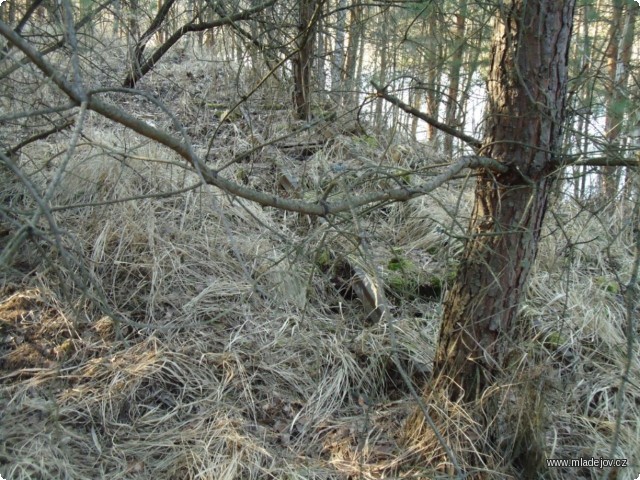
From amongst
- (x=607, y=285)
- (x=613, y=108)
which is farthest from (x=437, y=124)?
(x=607, y=285)

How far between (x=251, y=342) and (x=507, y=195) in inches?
62.3

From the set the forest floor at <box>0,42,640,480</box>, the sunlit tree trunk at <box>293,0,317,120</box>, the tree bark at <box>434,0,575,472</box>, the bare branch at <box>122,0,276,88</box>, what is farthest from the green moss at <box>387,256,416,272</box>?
the bare branch at <box>122,0,276,88</box>

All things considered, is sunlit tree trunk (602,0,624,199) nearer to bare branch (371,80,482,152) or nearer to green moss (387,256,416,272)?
bare branch (371,80,482,152)

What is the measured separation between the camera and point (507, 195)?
2164 mm

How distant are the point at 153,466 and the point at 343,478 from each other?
81 cm

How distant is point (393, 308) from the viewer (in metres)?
3.38

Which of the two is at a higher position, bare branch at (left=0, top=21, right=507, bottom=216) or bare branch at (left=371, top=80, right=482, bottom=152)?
bare branch at (left=371, top=80, right=482, bottom=152)

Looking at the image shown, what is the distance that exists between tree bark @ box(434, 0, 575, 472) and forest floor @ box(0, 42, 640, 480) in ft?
0.52

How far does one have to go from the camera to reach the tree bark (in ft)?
6.61

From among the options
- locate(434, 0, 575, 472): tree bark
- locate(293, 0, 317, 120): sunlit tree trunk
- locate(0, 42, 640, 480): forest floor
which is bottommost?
locate(0, 42, 640, 480): forest floor

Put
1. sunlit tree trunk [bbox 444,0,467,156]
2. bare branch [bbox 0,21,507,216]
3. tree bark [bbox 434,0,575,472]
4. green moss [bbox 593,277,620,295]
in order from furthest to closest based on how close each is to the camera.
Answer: green moss [bbox 593,277,620,295] → sunlit tree trunk [bbox 444,0,467,156] → tree bark [bbox 434,0,575,472] → bare branch [bbox 0,21,507,216]

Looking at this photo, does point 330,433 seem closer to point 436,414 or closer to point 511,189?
point 436,414

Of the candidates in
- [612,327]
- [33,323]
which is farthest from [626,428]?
[33,323]

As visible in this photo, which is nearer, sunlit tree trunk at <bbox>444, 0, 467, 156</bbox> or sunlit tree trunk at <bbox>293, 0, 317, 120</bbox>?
sunlit tree trunk at <bbox>444, 0, 467, 156</bbox>
